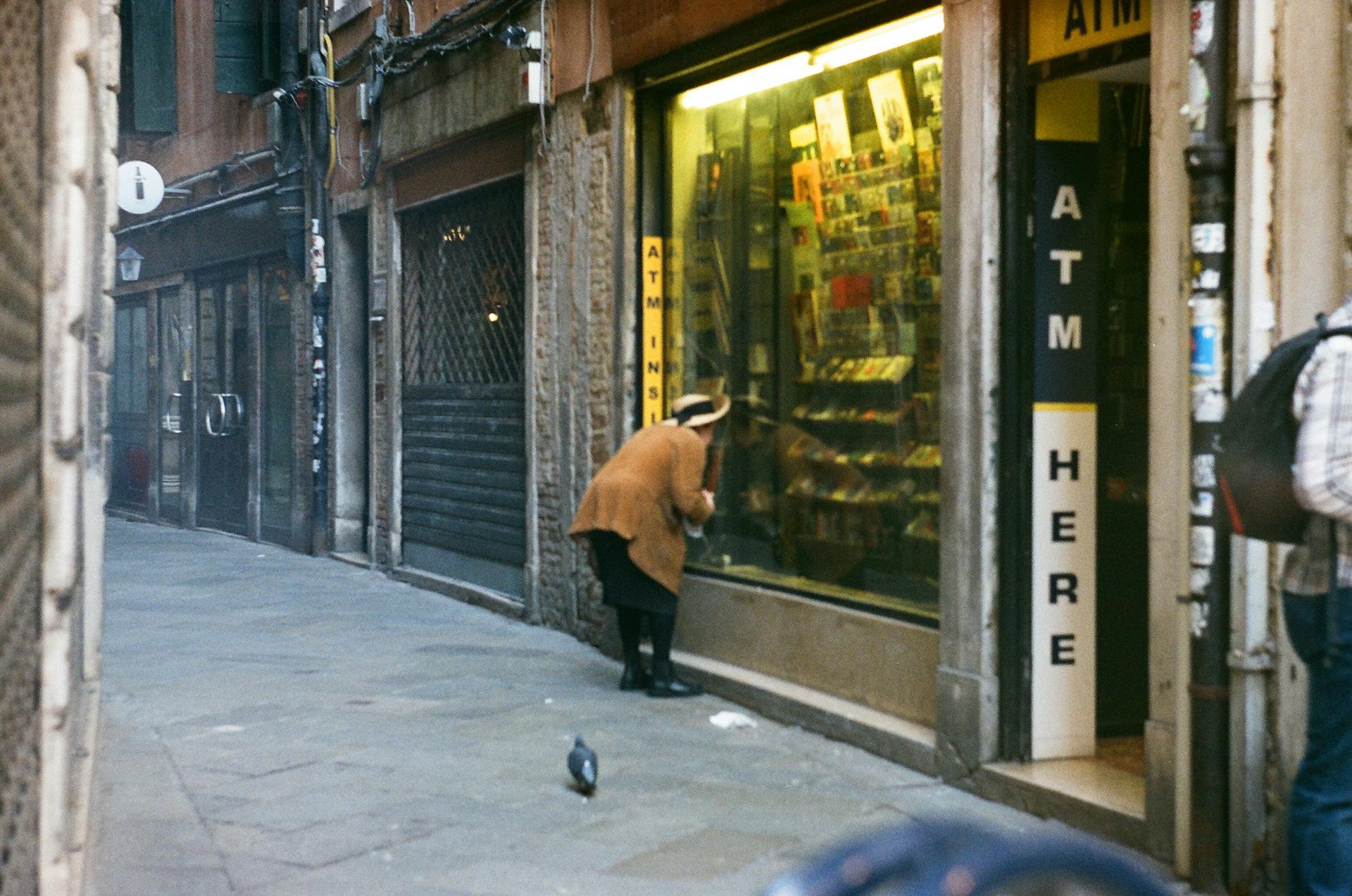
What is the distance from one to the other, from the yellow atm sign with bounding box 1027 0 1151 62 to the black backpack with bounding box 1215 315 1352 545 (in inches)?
81.3

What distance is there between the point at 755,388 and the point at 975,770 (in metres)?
2.84

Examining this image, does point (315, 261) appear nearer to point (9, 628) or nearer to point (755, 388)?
point (755, 388)

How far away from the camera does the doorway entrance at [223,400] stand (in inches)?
719

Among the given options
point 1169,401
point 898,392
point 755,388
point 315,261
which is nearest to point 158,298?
point 315,261

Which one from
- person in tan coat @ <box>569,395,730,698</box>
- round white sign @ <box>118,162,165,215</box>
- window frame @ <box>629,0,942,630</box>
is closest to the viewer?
window frame @ <box>629,0,942,630</box>

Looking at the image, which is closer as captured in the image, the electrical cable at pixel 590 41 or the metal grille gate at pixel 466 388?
the electrical cable at pixel 590 41

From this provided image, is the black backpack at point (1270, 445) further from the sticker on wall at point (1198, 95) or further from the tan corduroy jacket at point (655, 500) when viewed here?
the tan corduroy jacket at point (655, 500)

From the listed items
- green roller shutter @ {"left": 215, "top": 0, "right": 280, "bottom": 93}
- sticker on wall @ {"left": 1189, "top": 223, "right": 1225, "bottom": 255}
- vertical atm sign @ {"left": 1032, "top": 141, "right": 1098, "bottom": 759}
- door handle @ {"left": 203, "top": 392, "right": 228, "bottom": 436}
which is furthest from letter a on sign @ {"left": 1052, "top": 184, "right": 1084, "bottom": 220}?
door handle @ {"left": 203, "top": 392, "right": 228, "bottom": 436}

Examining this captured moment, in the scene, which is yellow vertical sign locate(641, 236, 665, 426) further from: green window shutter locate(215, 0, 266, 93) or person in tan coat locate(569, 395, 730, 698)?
green window shutter locate(215, 0, 266, 93)

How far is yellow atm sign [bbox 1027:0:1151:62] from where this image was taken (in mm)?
6184

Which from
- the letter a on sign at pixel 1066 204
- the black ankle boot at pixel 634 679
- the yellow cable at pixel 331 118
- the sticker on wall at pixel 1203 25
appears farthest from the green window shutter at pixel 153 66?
the sticker on wall at pixel 1203 25

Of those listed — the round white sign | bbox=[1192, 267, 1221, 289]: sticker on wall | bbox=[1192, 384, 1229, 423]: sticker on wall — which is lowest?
bbox=[1192, 384, 1229, 423]: sticker on wall

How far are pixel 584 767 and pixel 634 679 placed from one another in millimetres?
2519

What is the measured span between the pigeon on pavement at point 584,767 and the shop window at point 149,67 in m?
13.7
